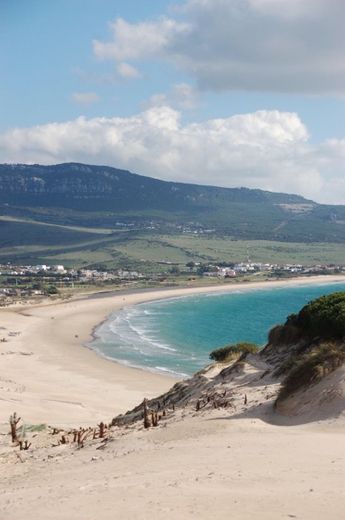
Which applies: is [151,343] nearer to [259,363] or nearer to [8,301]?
[259,363]

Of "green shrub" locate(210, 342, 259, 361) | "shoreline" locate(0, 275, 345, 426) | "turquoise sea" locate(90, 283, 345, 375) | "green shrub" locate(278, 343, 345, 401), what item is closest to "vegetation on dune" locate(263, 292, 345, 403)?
"green shrub" locate(278, 343, 345, 401)

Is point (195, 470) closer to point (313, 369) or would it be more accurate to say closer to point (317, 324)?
point (313, 369)

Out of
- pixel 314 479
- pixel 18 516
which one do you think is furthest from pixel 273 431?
pixel 18 516

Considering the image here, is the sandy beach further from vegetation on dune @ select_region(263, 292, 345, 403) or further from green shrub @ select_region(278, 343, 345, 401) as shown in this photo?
vegetation on dune @ select_region(263, 292, 345, 403)

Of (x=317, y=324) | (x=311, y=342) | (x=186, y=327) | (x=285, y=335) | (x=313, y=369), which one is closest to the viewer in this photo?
(x=313, y=369)

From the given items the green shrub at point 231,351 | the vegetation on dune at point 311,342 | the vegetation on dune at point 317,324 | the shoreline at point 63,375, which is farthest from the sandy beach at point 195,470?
the green shrub at point 231,351


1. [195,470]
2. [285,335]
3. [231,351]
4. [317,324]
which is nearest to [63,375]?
[231,351]
